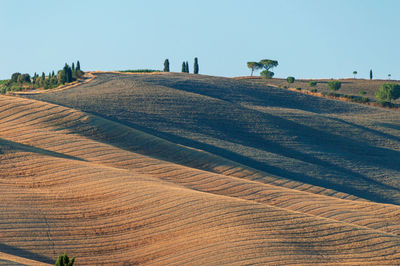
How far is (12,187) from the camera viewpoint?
112ft

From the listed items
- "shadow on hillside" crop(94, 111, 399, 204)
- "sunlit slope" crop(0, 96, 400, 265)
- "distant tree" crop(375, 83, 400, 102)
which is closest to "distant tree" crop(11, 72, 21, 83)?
"shadow on hillside" crop(94, 111, 399, 204)

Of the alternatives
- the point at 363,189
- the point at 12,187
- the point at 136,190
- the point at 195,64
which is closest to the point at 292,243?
the point at 136,190

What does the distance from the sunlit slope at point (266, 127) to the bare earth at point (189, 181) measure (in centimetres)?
26

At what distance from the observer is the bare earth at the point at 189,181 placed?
2764 centimetres

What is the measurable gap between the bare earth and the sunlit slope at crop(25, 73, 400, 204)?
0.84 ft

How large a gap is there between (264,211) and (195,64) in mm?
84407

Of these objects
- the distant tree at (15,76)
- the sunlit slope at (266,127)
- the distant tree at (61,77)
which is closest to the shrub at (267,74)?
the sunlit slope at (266,127)

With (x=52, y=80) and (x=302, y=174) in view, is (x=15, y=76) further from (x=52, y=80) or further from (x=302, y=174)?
(x=302, y=174)

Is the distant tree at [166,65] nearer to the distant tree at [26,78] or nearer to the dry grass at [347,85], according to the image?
the dry grass at [347,85]

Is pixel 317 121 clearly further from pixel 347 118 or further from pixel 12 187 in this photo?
pixel 12 187

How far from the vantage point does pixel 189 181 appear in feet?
129

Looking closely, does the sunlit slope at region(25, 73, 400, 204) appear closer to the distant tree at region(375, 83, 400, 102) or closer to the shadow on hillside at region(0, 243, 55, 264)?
the distant tree at region(375, 83, 400, 102)

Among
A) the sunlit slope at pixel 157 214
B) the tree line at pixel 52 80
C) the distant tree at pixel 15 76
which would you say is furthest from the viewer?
the distant tree at pixel 15 76

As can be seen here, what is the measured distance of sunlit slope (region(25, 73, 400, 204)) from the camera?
2042 inches
